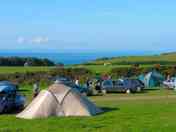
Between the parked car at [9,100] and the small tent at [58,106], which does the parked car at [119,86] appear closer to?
the parked car at [9,100]

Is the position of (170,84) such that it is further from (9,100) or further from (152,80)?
(9,100)

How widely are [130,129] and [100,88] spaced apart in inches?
1195

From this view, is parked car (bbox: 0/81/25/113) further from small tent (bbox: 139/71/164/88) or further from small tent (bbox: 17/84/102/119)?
small tent (bbox: 139/71/164/88)

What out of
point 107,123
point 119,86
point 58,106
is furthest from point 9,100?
point 119,86

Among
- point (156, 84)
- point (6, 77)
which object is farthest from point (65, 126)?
point (6, 77)

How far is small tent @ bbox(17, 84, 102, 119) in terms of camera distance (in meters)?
26.4

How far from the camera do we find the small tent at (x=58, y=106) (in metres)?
26.4

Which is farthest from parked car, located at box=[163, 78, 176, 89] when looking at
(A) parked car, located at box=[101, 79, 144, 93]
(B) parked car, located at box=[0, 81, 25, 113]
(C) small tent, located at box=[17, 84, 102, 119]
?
(C) small tent, located at box=[17, 84, 102, 119]

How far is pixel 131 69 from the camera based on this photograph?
7519cm

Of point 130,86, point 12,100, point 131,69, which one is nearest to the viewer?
point 12,100

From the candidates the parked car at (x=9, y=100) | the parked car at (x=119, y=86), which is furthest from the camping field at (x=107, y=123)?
the parked car at (x=119, y=86)

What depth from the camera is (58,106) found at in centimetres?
2672

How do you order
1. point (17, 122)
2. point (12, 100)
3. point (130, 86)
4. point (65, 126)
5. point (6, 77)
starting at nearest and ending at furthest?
point (65, 126), point (17, 122), point (12, 100), point (130, 86), point (6, 77)

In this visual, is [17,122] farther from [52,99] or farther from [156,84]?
[156,84]
